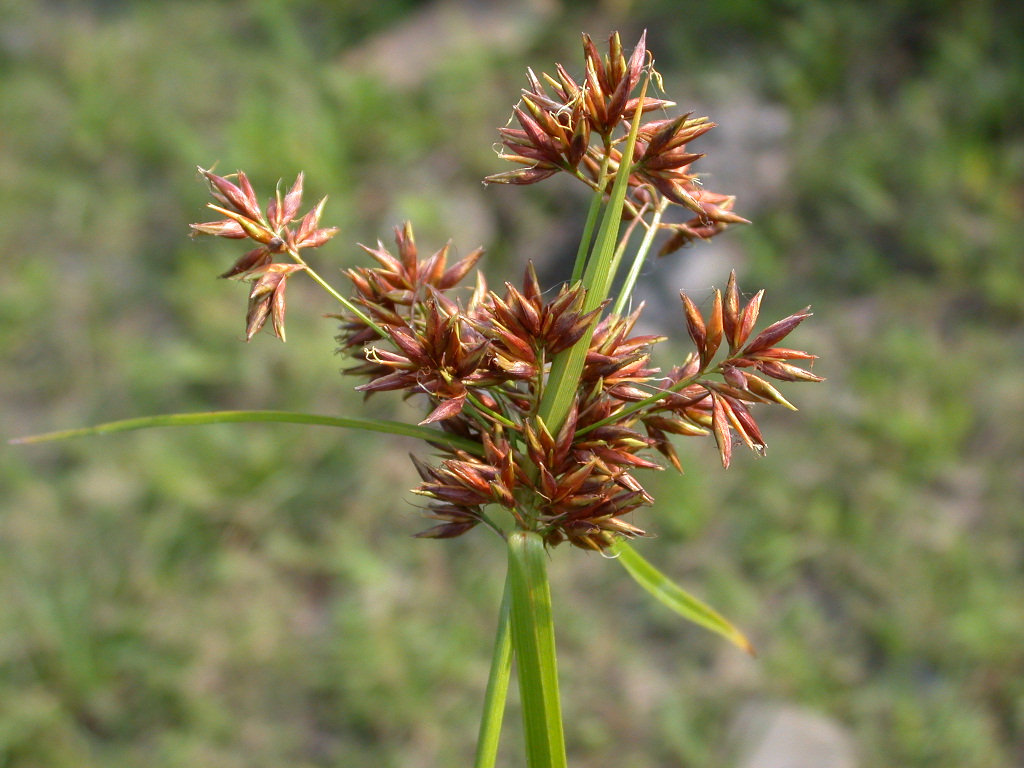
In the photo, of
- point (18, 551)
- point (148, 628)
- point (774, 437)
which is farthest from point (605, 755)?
point (18, 551)

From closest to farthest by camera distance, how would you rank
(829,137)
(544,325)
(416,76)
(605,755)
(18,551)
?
(544,325) → (605,755) → (18,551) → (829,137) → (416,76)

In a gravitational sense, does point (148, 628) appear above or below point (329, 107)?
below

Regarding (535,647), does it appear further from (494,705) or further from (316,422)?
(316,422)

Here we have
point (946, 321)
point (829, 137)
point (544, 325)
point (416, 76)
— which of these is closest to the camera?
point (544, 325)

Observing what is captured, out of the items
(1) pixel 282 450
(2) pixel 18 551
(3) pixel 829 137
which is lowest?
(2) pixel 18 551

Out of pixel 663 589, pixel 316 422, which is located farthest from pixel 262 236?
pixel 663 589

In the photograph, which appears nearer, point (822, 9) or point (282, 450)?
point (282, 450)

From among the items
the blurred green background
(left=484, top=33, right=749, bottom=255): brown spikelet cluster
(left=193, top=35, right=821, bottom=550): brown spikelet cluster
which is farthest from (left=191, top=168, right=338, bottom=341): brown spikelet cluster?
the blurred green background

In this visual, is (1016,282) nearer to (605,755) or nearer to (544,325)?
(605,755)
